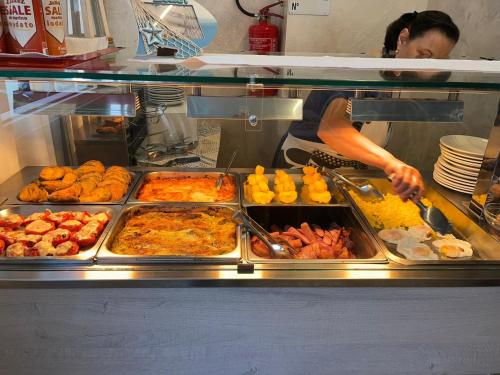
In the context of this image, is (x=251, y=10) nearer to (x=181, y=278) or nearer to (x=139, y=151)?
(x=139, y=151)

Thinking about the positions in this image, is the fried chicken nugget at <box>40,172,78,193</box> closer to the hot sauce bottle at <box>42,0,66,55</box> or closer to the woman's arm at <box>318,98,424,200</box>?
the hot sauce bottle at <box>42,0,66,55</box>

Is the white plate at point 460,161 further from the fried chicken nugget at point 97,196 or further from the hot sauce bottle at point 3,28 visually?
the hot sauce bottle at point 3,28

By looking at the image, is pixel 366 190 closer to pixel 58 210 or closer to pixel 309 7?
pixel 58 210

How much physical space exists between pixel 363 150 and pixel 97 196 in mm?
1154

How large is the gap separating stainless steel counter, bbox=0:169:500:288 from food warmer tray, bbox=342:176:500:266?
0.03m

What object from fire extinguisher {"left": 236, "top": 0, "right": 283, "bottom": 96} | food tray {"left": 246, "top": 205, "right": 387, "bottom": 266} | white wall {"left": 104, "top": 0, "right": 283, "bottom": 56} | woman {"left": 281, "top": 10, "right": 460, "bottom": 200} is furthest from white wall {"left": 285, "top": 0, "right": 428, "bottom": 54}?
food tray {"left": 246, "top": 205, "right": 387, "bottom": 266}

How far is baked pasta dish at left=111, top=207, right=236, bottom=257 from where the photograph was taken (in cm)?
127

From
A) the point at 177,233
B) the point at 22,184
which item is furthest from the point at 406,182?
the point at 22,184

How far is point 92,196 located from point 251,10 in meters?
2.23

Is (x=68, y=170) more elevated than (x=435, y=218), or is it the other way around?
(x=68, y=170)

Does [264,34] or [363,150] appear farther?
[264,34]

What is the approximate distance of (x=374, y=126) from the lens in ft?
7.12

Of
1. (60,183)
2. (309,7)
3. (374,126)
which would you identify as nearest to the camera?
(60,183)

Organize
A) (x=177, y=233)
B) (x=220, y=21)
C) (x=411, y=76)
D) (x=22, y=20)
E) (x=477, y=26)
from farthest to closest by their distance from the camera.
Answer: (x=220, y=21) → (x=477, y=26) → (x=177, y=233) → (x=411, y=76) → (x=22, y=20)
